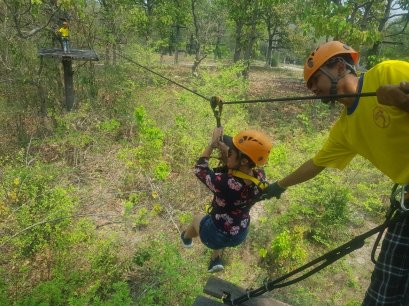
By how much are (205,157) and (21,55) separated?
309 inches

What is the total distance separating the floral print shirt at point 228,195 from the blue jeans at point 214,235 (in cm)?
4

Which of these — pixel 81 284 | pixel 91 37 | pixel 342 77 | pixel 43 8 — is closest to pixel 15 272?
pixel 81 284

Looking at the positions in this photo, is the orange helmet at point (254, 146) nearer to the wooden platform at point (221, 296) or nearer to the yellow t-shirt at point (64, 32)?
the wooden platform at point (221, 296)

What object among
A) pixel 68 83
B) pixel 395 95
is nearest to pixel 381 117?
pixel 395 95

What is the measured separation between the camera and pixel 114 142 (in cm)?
869

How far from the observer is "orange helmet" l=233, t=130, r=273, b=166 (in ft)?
9.33

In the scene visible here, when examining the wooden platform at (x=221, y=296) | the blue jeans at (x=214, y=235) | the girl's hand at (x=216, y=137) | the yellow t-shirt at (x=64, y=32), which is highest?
the yellow t-shirt at (x=64, y=32)

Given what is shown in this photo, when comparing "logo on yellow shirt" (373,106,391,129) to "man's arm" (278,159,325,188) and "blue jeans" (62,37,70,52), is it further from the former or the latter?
"blue jeans" (62,37,70,52)

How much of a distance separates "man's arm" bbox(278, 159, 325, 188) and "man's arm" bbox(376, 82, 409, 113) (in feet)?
3.65

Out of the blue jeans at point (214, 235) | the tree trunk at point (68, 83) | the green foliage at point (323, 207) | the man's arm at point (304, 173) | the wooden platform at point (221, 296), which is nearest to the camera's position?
the man's arm at point (304, 173)

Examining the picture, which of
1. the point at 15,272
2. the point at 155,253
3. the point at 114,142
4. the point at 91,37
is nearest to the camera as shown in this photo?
the point at 15,272

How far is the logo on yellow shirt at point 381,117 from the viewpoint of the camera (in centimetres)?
186

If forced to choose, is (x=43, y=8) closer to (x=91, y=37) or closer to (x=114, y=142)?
(x=91, y=37)

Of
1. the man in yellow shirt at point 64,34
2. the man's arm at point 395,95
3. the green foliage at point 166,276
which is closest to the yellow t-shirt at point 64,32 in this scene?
the man in yellow shirt at point 64,34
